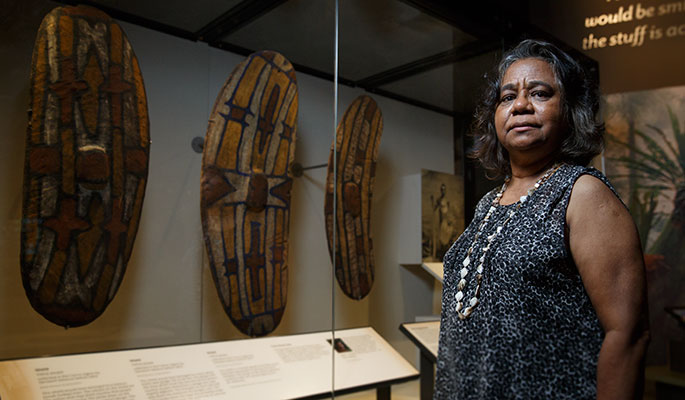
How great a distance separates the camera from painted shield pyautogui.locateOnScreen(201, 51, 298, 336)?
2.17 metres

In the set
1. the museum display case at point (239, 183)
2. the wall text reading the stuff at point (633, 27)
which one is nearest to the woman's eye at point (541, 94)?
the museum display case at point (239, 183)

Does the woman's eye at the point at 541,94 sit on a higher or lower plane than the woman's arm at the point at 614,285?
higher

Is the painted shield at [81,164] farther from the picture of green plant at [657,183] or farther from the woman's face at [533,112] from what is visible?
the picture of green plant at [657,183]

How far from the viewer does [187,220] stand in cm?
209

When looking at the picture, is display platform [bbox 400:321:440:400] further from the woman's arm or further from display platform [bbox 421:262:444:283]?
the woman's arm

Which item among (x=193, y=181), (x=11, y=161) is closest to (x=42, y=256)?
(x=11, y=161)

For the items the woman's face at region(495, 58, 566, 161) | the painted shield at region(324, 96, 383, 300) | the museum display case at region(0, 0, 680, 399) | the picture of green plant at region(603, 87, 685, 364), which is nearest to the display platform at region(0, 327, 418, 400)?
the museum display case at region(0, 0, 680, 399)

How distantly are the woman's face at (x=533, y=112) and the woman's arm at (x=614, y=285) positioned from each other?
0.18 meters

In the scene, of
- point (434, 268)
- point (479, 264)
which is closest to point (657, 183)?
point (434, 268)

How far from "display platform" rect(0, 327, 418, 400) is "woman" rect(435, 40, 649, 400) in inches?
42.9

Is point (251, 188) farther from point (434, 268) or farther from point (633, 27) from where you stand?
point (633, 27)

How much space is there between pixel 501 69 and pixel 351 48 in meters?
1.38

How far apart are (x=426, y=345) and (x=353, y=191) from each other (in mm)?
818

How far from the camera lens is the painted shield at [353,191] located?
248 centimetres
